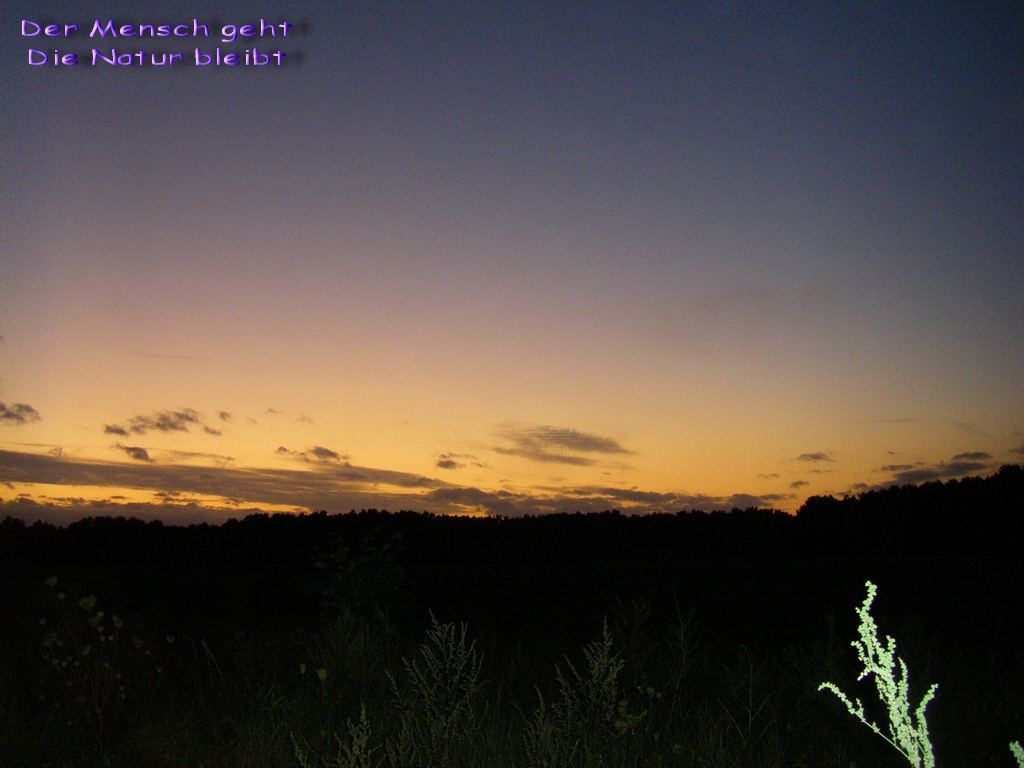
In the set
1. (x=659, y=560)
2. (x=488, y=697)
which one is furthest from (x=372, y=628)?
(x=659, y=560)

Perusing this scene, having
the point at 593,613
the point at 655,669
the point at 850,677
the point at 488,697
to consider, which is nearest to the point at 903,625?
the point at 850,677

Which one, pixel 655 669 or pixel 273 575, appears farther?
pixel 273 575

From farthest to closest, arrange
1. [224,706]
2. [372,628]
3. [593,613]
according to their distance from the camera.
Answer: [593,613]
[372,628]
[224,706]

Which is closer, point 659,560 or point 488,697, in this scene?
point 488,697

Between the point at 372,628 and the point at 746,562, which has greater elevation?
the point at 372,628

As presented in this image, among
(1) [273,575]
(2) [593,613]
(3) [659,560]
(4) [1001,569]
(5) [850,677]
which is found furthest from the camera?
(3) [659,560]

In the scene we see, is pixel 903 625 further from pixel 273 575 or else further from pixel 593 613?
pixel 273 575

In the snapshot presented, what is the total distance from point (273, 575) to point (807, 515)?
86.6 ft

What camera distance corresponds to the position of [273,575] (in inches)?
1571

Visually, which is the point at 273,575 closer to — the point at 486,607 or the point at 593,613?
the point at 486,607

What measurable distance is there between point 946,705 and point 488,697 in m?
3.79

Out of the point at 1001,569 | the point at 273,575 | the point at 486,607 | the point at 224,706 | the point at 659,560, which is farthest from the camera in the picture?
the point at 659,560

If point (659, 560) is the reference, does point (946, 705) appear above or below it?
above

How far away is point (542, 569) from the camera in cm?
4088
